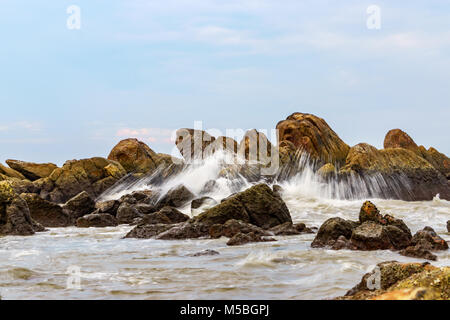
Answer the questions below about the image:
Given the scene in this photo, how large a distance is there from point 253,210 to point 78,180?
2150cm

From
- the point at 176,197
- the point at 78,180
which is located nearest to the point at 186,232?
the point at 176,197

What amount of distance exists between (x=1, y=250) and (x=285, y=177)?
2036 centimetres

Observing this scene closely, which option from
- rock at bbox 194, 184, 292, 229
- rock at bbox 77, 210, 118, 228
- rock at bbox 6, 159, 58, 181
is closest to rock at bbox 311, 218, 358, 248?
rock at bbox 194, 184, 292, 229

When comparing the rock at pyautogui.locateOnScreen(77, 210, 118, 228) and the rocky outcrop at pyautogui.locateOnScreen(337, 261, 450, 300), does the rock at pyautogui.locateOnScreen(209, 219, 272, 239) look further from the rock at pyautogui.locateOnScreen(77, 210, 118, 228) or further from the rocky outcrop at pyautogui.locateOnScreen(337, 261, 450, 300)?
the rocky outcrop at pyautogui.locateOnScreen(337, 261, 450, 300)

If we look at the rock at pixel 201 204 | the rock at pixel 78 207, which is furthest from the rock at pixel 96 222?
the rock at pixel 201 204

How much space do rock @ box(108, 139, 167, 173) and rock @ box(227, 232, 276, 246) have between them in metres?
29.7

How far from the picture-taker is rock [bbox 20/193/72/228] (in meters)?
17.9

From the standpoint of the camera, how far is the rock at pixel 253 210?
13.9m

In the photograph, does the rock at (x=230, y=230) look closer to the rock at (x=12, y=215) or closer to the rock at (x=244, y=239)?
the rock at (x=244, y=239)

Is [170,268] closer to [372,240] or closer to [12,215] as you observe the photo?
[372,240]

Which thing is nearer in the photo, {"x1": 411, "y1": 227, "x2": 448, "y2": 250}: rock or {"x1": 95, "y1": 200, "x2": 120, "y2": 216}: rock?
{"x1": 411, "y1": 227, "x2": 448, "y2": 250}: rock

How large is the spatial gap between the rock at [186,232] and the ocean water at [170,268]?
1.41 feet

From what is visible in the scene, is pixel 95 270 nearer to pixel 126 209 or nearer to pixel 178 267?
pixel 178 267
